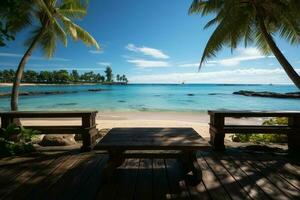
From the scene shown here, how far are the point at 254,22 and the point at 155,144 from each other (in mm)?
7866

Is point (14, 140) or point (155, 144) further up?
point (155, 144)

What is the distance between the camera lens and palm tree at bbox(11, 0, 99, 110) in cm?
957

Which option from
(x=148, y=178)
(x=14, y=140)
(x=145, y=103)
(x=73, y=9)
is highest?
(x=73, y=9)

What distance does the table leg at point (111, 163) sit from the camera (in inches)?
149

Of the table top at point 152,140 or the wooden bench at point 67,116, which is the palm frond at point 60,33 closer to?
the wooden bench at point 67,116

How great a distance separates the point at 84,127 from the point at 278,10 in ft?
23.2

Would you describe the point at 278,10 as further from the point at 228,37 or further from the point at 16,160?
the point at 16,160

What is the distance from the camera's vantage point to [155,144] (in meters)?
3.46

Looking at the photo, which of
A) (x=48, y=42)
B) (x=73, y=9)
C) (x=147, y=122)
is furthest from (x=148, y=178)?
(x=147, y=122)

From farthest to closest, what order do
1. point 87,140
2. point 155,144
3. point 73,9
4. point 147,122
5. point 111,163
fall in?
1. point 147,122
2. point 73,9
3. point 87,140
4. point 111,163
5. point 155,144

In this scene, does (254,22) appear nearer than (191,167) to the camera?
No

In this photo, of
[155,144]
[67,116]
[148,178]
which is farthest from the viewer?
[67,116]

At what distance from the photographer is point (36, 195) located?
10.9 feet

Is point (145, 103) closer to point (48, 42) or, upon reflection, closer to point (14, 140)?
point (48, 42)
